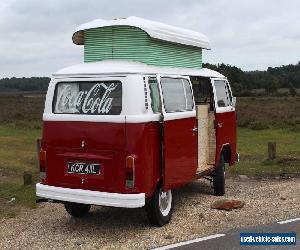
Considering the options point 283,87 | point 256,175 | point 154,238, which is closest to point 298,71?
point 283,87

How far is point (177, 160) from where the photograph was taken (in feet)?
24.5

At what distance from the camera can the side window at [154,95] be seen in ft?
22.9

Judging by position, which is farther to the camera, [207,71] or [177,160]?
[207,71]

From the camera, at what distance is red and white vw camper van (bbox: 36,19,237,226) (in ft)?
21.7

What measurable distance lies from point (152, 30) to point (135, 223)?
3.03 m

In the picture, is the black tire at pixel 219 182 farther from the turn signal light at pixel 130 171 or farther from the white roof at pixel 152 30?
the turn signal light at pixel 130 171

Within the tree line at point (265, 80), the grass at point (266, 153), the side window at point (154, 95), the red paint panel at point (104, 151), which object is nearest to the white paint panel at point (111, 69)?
the side window at point (154, 95)

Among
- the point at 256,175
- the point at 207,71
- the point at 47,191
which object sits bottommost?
the point at 256,175

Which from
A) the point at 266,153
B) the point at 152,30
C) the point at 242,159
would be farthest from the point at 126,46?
the point at 266,153

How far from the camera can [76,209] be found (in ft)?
26.2

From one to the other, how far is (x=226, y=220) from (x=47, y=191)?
281 centimetres

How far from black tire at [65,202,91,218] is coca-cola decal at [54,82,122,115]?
66.4 inches

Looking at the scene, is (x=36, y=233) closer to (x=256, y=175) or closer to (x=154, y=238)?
(x=154, y=238)

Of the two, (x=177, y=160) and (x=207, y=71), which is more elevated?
(x=207, y=71)
